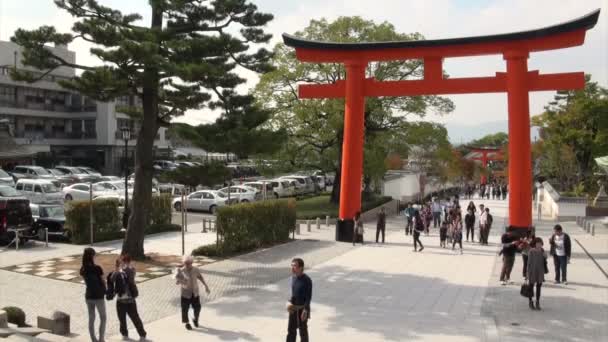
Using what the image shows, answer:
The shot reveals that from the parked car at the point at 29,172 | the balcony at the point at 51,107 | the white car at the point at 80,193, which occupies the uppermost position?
the balcony at the point at 51,107

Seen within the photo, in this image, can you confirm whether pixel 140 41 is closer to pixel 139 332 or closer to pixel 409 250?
pixel 139 332

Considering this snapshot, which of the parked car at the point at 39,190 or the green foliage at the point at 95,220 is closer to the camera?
the green foliage at the point at 95,220

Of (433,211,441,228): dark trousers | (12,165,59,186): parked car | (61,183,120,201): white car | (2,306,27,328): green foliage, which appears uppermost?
(12,165,59,186): parked car

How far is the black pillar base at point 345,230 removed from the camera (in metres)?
19.7

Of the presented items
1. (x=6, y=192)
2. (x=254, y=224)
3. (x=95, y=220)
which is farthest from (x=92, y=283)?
(x=6, y=192)

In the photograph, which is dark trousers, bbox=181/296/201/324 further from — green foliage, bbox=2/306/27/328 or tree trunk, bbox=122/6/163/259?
tree trunk, bbox=122/6/163/259

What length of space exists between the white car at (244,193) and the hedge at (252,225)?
433 inches

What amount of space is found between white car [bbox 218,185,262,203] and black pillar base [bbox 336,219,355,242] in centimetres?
1171

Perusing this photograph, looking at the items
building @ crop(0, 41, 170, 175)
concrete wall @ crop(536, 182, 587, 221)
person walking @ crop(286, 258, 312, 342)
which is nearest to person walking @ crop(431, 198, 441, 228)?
concrete wall @ crop(536, 182, 587, 221)

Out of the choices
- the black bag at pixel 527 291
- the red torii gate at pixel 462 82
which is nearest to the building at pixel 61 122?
the red torii gate at pixel 462 82

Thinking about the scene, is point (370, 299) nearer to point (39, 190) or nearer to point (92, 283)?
point (92, 283)

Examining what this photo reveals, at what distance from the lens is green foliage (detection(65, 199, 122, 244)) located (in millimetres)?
18078

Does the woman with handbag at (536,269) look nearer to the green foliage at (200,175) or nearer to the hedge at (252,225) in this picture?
the green foliage at (200,175)

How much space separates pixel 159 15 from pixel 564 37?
1204 cm
